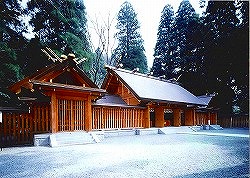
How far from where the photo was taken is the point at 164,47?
3597 centimetres

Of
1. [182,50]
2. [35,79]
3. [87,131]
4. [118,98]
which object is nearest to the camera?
[35,79]

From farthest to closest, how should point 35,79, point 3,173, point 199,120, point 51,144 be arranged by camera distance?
point 199,120 < point 35,79 < point 51,144 < point 3,173

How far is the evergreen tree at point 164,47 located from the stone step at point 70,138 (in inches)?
971

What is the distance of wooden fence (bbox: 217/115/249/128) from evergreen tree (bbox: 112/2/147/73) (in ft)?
45.1

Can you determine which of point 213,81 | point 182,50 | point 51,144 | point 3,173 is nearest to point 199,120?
point 213,81

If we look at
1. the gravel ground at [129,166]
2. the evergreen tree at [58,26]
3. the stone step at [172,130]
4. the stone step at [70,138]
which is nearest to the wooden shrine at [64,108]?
the stone step at [70,138]

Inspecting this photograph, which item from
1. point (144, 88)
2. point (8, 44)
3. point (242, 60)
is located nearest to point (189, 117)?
point (144, 88)

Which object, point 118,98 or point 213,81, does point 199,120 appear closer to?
point 213,81

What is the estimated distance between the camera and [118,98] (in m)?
19.6

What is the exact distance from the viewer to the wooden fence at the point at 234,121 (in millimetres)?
26922

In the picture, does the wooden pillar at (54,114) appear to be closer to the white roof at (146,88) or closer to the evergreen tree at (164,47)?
the white roof at (146,88)

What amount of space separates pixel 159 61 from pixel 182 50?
13.3ft

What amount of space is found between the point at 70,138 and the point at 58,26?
44.2 feet

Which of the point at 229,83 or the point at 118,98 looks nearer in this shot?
the point at 118,98
